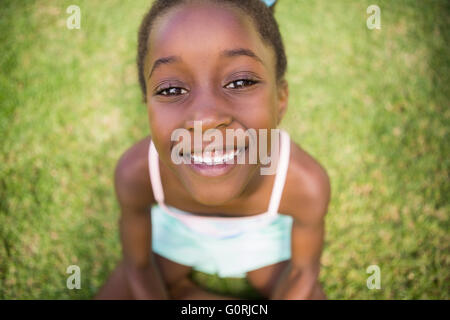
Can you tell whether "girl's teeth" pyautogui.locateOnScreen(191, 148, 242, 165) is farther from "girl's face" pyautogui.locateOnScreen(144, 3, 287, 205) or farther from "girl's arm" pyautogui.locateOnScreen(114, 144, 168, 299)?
"girl's arm" pyautogui.locateOnScreen(114, 144, 168, 299)

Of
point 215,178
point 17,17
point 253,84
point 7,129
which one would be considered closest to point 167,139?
point 215,178

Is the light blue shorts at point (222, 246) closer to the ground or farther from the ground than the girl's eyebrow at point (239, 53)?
closer to the ground

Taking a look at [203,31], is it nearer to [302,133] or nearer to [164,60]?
[164,60]

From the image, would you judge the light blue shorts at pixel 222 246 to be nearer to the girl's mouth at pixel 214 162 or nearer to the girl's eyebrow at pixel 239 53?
the girl's mouth at pixel 214 162

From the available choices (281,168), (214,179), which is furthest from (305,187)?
(214,179)

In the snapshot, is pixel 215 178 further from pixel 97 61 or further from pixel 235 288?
pixel 97 61

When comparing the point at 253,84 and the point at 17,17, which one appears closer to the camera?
the point at 253,84

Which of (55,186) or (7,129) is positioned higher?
(7,129)

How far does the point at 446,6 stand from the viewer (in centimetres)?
316

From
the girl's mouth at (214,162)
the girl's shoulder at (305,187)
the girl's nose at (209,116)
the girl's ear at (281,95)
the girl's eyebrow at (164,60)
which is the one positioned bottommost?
the girl's shoulder at (305,187)

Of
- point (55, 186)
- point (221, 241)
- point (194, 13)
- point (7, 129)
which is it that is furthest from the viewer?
point (7, 129)

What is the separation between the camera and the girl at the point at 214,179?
113cm

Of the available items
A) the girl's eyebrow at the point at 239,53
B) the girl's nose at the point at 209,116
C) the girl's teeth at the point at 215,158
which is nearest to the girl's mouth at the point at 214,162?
the girl's teeth at the point at 215,158
